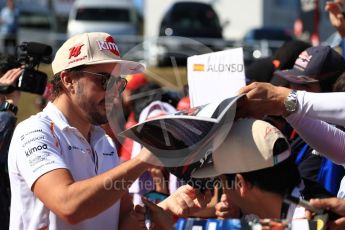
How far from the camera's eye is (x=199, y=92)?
16.1 ft

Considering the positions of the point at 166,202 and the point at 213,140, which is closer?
the point at 213,140

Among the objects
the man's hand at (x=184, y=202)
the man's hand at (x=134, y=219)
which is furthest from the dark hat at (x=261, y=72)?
the man's hand at (x=134, y=219)

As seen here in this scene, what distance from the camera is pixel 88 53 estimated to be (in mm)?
3879

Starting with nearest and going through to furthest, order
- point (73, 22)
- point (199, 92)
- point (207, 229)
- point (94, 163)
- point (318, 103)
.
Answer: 1. point (207, 229)
2. point (318, 103)
3. point (94, 163)
4. point (199, 92)
5. point (73, 22)

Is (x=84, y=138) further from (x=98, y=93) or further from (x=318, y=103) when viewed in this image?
(x=318, y=103)

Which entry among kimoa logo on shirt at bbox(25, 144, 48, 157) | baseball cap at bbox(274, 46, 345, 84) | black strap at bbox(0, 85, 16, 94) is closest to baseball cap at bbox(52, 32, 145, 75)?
kimoa logo on shirt at bbox(25, 144, 48, 157)

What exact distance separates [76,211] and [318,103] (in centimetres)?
108

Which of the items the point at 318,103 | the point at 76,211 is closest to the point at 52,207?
the point at 76,211

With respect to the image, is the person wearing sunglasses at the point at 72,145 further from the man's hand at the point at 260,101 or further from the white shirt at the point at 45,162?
the man's hand at the point at 260,101

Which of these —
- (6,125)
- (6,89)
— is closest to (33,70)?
(6,89)

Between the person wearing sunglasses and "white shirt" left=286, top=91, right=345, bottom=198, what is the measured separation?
573 millimetres

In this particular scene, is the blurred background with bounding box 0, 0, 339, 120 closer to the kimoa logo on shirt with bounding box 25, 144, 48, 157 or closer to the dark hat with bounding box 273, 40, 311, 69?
the dark hat with bounding box 273, 40, 311, 69

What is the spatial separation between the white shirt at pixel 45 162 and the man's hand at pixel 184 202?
237 millimetres

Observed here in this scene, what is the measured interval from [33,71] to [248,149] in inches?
88.4
